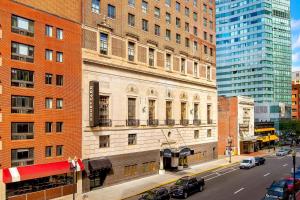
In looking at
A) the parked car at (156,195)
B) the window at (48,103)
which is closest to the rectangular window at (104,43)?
the window at (48,103)

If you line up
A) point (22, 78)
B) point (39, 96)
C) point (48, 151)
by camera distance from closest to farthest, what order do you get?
1. point (22, 78)
2. point (39, 96)
3. point (48, 151)

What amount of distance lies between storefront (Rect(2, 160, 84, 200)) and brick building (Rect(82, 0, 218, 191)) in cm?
311

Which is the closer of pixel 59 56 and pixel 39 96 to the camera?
pixel 39 96

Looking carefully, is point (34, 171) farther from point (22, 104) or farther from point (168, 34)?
point (168, 34)

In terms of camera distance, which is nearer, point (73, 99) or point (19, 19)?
point (19, 19)

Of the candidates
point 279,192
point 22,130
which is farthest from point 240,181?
point 22,130

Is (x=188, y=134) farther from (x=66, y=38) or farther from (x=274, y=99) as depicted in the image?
(x=274, y=99)

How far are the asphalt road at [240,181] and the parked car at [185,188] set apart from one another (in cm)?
62

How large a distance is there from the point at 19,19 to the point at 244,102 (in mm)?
63497

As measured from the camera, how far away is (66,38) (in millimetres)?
38781

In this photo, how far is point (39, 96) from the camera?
35.7 meters

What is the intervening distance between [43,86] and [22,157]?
7306 millimetres

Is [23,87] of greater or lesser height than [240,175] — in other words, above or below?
above

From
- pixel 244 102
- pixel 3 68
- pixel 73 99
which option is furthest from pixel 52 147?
pixel 244 102
